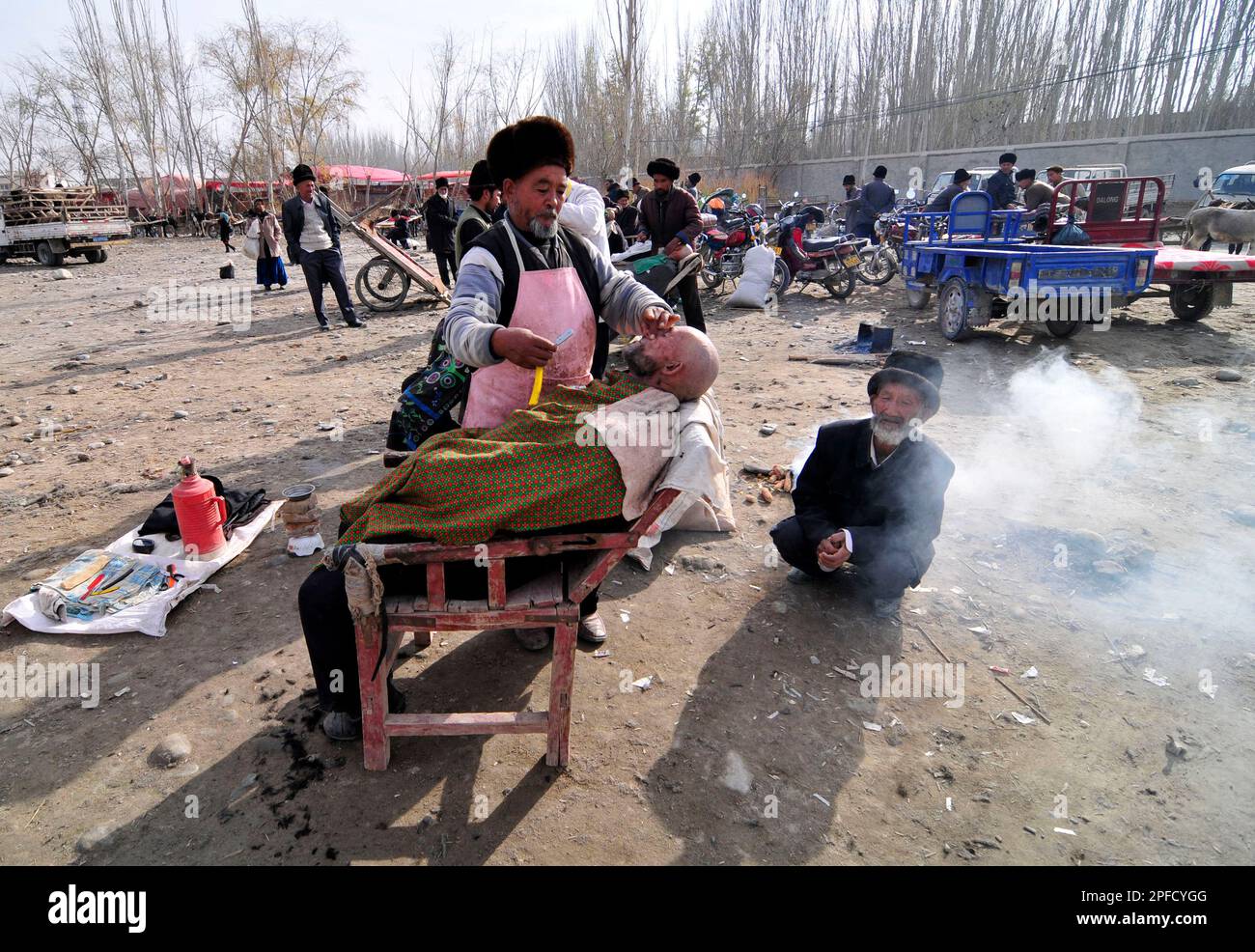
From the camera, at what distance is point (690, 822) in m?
2.08

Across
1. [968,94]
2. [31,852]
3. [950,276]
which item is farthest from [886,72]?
[31,852]

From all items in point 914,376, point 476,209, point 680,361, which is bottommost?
point 914,376

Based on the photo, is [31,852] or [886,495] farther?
[886,495]

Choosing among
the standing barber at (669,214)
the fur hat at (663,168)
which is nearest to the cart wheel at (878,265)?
the standing barber at (669,214)

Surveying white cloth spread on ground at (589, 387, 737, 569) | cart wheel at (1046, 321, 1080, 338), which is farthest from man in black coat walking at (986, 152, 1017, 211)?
white cloth spread on ground at (589, 387, 737, 569)

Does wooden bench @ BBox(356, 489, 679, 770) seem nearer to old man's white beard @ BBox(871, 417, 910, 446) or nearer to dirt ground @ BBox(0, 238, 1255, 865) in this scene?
dirt ground @ BBox(0, 238, 1255, 865)

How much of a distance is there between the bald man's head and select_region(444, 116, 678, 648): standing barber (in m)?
0.08

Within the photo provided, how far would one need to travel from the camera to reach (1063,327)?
7730mm

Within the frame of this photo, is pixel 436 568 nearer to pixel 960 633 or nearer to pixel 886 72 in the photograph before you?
pixel 960 633

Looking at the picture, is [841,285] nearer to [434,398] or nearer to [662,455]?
[434,398]

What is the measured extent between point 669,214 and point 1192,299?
6.52 m

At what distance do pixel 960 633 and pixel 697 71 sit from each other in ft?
126

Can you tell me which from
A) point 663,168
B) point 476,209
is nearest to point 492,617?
point 476,209

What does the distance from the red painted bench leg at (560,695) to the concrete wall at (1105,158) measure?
23749 mm
